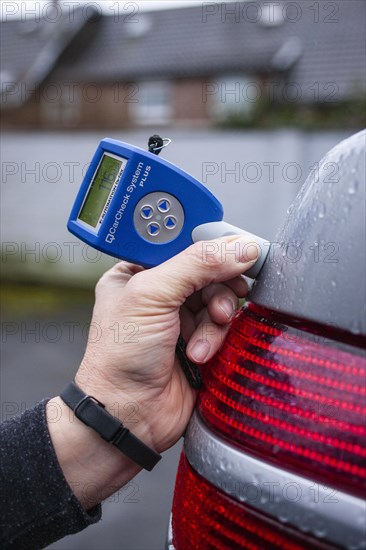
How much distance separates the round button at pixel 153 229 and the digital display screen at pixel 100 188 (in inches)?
4.5

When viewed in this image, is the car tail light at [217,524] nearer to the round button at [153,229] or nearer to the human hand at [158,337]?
the human hand at [158,337]

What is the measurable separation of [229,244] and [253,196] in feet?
30.6

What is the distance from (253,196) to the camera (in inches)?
414

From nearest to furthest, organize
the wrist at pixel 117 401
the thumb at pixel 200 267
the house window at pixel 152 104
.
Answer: the thumb at pixel 200 267, the wrist at pixel 117 401, the house window at pixel 152 104

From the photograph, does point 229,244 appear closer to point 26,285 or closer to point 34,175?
point 26,285

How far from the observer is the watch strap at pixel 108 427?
53.9 inches

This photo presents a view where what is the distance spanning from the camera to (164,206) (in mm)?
1465

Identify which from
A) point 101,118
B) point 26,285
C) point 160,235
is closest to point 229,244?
point 160,235

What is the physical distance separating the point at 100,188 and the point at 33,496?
0.67 metres

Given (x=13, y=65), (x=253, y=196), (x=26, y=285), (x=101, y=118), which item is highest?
(x=13, y=65)

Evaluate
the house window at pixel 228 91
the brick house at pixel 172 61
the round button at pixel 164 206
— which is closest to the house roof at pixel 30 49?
Answer: the brick house at pixel 172 61

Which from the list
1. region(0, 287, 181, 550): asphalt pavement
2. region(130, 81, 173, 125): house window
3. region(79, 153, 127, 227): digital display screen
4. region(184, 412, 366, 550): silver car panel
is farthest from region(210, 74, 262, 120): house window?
region(184, 412, 366, 550): silver car panel

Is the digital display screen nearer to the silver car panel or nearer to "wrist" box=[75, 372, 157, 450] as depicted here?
"wrist" box=[75, 372, 157, 450]

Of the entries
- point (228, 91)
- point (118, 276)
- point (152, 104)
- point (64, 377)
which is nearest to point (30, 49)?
point (152, 104)
